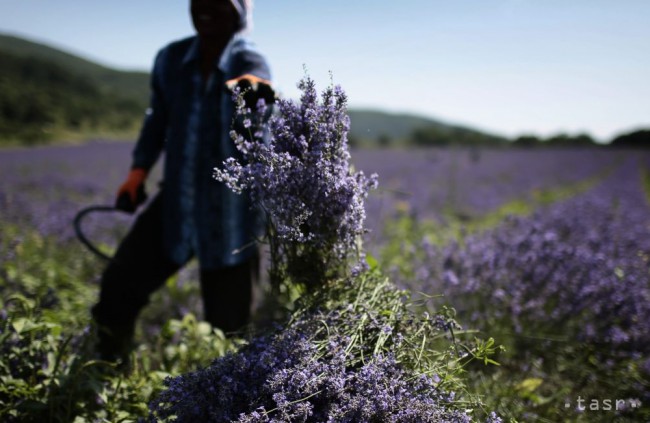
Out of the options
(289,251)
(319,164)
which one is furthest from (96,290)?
(319,164)

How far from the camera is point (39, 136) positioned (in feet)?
74.4

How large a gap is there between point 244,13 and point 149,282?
146cm

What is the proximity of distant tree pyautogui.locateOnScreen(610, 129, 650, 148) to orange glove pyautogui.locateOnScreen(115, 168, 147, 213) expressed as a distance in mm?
47287

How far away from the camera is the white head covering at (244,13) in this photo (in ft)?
6.67

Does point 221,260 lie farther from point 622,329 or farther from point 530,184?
point 530,184

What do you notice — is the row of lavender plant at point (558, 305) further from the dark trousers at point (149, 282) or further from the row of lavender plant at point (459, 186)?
the row of lavender plant at point (459, 186)

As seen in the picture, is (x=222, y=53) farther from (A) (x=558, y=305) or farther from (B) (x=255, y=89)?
(A) (x=558, y=305)

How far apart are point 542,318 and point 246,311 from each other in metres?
1.71

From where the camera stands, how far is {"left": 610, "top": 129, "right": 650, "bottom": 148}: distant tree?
A: 4022 cm

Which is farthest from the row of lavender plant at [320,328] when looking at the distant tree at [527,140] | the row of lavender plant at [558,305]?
the distant tree at [527,140]

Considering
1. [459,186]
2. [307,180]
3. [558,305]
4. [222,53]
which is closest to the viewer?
Answer: [307,180]

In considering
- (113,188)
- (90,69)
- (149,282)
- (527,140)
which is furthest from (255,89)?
(90,69)

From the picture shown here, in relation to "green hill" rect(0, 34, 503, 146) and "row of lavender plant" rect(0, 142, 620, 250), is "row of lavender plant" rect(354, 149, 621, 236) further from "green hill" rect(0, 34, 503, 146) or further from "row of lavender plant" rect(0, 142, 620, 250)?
"green hill" rect(0, 34, 503, 146)

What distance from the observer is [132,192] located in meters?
2.24
